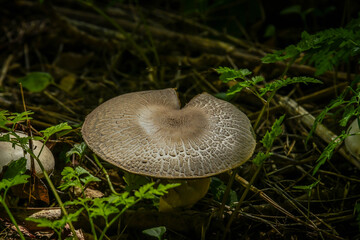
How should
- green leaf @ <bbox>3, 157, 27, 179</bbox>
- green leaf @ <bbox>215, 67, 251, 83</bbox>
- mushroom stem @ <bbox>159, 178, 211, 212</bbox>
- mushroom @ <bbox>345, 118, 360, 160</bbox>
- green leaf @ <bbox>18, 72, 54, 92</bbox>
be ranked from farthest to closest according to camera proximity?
green leaf @ <bbox>18, 72, 54, 92</bbox>, mushroom @ <bbox>345, 118, 360, 160</bbox>, mushroom stem @ <bbox>159, 178, 211, 212</bbox>, green leaf @ <bbox>215, 67, 251, 83</bbox>, green leaf @ <bbox>3, 157, 27, 179</bbox>

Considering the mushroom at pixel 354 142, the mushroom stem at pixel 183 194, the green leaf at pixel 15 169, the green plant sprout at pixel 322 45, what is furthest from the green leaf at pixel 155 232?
the mushroom at pixel 354 142

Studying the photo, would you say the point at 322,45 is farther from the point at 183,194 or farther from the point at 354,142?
the point at 183,194

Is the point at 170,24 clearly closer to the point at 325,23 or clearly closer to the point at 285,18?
the point at 285,18

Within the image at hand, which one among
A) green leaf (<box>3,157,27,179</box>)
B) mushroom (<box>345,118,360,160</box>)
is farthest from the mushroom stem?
mushroom (<box>345,118,360,160</box>)

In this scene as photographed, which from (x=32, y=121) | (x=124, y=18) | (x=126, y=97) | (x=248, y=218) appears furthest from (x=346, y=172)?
(x=124, y=18)

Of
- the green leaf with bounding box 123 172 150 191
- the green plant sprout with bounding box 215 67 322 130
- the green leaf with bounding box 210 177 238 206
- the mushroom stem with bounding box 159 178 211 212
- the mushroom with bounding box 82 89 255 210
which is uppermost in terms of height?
the green plant sprout with bounding box 215 67 322 130

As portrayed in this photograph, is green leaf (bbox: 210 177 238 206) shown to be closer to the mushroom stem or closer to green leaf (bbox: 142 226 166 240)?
the mushroom stem
